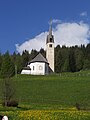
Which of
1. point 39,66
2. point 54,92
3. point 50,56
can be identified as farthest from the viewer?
point 50,56

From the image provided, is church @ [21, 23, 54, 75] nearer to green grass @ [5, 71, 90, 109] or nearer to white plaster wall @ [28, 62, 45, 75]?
white plaster wall @ [28, 62, 45, 75]

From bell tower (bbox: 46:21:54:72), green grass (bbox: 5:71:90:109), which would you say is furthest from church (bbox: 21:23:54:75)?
green grass (bbox: 5:71:90:109)

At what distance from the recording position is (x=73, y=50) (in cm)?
19100

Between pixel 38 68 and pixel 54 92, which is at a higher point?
pixel 38 68

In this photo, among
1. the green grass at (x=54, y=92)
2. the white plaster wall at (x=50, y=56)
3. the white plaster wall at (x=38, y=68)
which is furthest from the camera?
the white plaster wall at (x=50, y=56)

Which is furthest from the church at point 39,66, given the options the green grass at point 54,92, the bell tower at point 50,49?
the green grass at point 54,92

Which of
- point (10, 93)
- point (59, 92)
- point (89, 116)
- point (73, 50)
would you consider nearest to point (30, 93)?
point (59, 92)

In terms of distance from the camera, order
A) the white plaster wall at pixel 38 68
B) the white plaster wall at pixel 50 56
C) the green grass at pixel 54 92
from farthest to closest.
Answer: the white plaster wall at pixel 50 56
the white plaster wall at pixel 38 68
the green grass at pixel 54 92

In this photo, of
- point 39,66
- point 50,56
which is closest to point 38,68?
point 39,66

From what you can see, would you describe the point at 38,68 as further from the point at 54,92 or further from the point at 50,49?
the point at 54,92

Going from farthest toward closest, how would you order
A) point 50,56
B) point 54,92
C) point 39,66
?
point 50,56 < point 39,66 < point 54,92

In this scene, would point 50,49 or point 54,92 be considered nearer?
point 54,92

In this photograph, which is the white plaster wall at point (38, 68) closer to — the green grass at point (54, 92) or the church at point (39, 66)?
the church at point (39, 66)

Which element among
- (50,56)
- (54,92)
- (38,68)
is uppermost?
(50,56)
